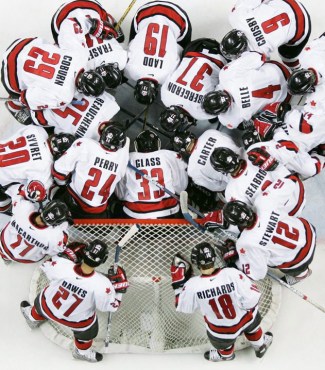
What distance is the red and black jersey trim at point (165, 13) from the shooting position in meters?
3.63

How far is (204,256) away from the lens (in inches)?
120

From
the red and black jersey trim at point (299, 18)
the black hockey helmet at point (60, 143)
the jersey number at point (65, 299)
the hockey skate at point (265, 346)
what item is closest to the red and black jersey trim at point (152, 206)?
the black hockey helmet at point (60, 143)

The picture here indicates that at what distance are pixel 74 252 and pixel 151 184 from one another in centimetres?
62

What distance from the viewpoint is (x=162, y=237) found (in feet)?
11.4

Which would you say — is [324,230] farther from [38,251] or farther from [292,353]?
[38,251]

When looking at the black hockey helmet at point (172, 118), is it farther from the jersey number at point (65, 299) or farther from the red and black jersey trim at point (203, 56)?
the jersey number at point (65, 299)

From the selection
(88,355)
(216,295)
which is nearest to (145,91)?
(216,295)

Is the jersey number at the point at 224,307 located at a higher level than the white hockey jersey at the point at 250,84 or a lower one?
lower

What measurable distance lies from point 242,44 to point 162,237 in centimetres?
126

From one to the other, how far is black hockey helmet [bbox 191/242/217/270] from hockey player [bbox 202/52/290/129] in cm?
84

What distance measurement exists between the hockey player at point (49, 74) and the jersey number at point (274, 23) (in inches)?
41.3

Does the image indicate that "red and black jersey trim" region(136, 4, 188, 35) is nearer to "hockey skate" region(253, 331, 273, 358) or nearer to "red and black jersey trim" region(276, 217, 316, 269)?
"red and black jersey trim" region(276, 217, 316, 269)

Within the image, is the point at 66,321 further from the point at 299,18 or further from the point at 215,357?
the point at 299,18

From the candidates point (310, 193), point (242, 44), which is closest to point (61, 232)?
point (242, 44)
